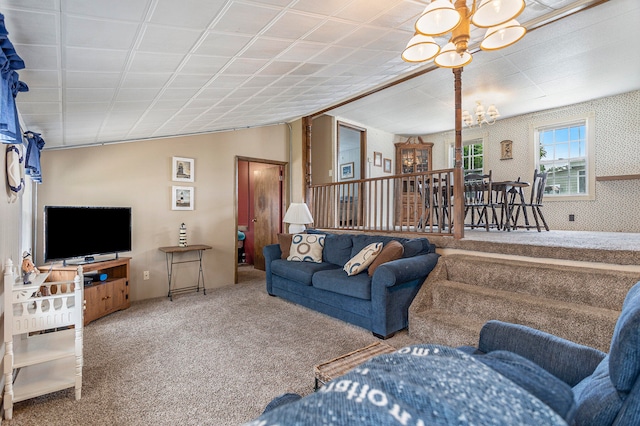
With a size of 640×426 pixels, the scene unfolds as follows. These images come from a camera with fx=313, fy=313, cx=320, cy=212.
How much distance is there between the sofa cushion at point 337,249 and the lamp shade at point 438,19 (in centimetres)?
258

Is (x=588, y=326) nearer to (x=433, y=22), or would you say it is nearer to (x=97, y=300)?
(x=433, y=22)

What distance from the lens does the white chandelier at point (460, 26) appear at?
1893 millimetres

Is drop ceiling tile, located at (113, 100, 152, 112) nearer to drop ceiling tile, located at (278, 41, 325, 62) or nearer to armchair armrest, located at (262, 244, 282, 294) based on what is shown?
drop ceiling tile, located at (278, 41, 325, 62)

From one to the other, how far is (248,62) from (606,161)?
6086mm

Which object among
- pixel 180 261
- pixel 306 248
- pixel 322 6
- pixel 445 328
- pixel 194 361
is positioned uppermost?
pixel 322 6

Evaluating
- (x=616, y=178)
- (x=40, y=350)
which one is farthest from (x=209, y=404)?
(x=616, y=178)

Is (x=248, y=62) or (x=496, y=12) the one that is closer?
(x=496, y=12)

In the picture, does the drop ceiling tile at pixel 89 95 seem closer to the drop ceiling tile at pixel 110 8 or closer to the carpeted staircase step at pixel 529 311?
the drop ceiling tile at pixel 110 8

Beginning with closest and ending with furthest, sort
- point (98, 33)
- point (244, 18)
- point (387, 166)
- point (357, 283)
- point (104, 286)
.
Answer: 1. point (98, 33)
2. point (244, 18)
3. point (357, 283)
4. point (104, 286)
5. point (387, 166)

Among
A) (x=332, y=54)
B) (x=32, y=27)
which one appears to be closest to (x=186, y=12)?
(x=32, y=27)

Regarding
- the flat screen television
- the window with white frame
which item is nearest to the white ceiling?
the window with white frame

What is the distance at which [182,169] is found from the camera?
4.68 m

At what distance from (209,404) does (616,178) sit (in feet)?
20.9

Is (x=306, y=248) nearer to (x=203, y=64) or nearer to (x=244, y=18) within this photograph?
(x=203, y=64)
